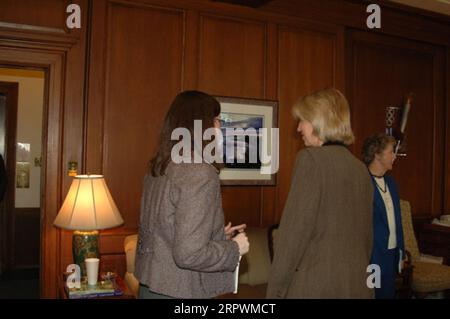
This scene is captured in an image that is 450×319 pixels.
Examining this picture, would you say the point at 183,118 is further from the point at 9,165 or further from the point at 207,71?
the point at 9,165

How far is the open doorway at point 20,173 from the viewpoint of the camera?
5.30 metres

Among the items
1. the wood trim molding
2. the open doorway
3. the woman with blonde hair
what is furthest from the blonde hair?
the open doorway

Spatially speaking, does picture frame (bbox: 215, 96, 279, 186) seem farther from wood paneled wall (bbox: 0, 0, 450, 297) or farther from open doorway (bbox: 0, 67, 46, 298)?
open doorway (bbox: 0, 67, 46, 298)

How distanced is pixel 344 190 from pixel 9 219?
482 cm

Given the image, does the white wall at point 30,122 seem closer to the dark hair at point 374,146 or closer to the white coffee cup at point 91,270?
the white coffee cup at point 91,270

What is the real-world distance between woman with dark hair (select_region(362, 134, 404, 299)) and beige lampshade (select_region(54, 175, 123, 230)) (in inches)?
65.3

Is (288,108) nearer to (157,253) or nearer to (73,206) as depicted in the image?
(73,206)

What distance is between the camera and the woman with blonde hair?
62.4 inches

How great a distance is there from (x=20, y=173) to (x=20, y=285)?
1370mm

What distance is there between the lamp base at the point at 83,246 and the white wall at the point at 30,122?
10.0 ft

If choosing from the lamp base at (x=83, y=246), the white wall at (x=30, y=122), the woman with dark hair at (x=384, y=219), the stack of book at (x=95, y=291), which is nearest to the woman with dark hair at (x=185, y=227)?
the stack of book at (x=95, y=291)

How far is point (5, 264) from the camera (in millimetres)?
5273

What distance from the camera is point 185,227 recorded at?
151 cm
